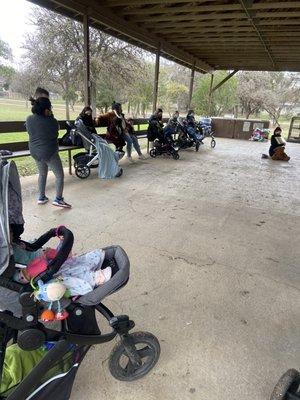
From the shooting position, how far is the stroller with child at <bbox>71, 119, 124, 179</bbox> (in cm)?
548

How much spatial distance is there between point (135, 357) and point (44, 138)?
2994mm

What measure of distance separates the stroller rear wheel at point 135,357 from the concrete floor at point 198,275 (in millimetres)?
49

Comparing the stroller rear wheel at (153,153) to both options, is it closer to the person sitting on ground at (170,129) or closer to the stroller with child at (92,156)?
the person sitting on ground at (170,129)

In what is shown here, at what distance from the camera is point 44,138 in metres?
3.83

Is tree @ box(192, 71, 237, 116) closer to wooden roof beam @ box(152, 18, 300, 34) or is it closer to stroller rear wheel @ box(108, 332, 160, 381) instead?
wooden roof beam @ box(152, 18, 300, 34)

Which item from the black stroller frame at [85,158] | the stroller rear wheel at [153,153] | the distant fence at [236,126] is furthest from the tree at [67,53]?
the black stroller frame at [85,158]

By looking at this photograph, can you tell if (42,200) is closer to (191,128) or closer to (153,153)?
(153,153)

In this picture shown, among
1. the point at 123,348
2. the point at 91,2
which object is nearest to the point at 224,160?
the point at 91,2

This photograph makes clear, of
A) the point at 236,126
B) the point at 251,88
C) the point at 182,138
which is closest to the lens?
the point at 182,138

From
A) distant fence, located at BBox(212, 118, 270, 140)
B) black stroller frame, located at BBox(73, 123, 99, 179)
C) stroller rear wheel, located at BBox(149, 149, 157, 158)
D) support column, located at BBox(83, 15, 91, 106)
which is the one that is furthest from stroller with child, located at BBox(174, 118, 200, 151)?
distant fence, located at BBox(212, 118, 270, 140)

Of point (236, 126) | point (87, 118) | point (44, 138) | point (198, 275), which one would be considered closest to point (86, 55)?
point (87, 118)

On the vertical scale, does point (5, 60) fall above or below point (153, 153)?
above

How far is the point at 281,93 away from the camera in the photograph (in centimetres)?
2859

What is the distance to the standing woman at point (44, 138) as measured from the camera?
374 centimetres
